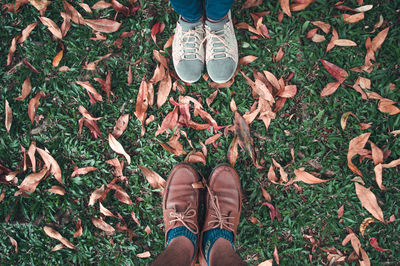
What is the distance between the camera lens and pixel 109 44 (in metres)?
1.83

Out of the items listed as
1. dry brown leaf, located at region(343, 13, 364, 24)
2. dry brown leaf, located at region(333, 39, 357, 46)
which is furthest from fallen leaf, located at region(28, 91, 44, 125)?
dry brown leaf, located at region(343, 13, 364, 24)

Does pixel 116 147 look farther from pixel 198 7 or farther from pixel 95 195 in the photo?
pixel 198 7

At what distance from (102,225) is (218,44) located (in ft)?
5.20

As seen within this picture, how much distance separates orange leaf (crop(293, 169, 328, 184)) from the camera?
5.73 feet

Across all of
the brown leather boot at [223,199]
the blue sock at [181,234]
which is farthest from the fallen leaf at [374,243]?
the blue sock at [181,234]

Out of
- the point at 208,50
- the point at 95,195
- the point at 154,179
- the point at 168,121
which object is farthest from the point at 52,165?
the point at 208,50

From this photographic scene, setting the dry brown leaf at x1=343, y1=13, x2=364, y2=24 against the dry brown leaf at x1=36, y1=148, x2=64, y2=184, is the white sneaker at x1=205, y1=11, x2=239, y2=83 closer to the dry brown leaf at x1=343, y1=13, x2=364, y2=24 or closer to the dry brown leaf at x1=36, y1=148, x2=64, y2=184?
the dry brown leaf at x1=343, y1=13, x2=364, y2=24

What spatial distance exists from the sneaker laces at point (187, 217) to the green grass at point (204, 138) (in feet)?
0.58

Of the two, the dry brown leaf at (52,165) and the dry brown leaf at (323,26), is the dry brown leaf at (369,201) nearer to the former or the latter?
the dry brown leaf at (323,26)

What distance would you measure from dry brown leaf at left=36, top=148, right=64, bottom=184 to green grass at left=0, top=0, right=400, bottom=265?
0.04 metres

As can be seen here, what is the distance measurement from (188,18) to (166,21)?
12.0 inches

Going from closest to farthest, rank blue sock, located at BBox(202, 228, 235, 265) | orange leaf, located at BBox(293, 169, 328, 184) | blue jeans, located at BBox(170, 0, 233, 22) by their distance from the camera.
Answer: blue jeans, located at BBox(170, 0, 233, 22)
blue sock, located at BBox(202, 228, 235, 265)
orange leaf, located at BBox(293, 169, 328, 184)

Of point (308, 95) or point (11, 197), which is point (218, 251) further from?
point (11, 197)

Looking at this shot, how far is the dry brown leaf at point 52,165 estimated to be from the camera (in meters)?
1.80
